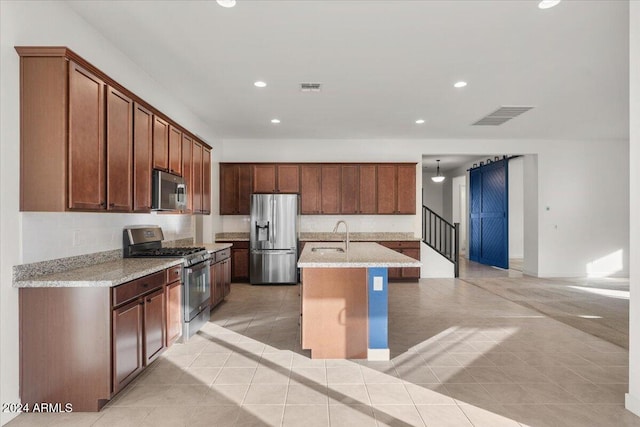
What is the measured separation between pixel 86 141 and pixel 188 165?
199cm

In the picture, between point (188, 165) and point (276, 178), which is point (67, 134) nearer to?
point (188, 165)

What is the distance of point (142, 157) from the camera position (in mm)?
3314

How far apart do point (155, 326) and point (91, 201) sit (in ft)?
3.85

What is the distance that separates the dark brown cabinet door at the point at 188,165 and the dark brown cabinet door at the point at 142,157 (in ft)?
2.82

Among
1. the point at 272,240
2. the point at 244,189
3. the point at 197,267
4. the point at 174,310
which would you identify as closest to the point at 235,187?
the point at 244,189

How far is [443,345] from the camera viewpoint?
11.6 feet

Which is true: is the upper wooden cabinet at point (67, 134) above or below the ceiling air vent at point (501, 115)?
below

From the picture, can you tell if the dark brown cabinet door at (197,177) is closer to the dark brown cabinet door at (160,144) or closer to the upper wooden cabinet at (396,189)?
the dark brown cabinet door at (160,144)

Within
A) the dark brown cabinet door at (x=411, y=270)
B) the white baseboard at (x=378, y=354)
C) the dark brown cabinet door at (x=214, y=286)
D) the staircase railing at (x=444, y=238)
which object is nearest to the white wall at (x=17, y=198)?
the dark brown cabinet door at (x=214, y=286)

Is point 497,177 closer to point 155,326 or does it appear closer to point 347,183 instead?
point 347,183

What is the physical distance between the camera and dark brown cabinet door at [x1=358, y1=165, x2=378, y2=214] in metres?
6.94

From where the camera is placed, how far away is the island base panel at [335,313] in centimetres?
314

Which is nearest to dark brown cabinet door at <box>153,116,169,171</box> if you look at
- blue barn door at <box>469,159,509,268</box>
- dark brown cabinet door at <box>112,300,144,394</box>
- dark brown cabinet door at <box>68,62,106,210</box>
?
dark brown cabinet door at <box>68,62,106,210</box>
